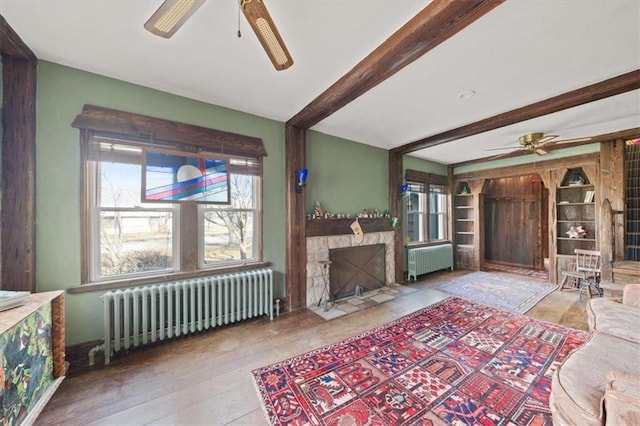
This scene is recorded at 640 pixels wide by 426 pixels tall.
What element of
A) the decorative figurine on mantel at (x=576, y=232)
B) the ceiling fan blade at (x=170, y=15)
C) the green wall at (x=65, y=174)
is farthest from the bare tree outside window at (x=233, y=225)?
the decorative figurine on mantel at (x=576, y=232)

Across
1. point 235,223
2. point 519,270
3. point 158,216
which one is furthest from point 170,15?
point 519,270

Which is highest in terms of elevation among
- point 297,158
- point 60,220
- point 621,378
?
point 297,158

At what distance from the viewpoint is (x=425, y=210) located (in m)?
5.73

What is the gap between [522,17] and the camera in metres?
1.66

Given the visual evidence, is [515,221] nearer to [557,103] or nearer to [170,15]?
[557,103]

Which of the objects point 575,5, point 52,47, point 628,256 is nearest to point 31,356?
point 52,47

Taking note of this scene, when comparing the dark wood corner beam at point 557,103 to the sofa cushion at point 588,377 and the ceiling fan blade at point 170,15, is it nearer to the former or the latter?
the sofa cushion at point 588,377

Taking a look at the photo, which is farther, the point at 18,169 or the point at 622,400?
the point at 18,169

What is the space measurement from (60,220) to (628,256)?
776 cm

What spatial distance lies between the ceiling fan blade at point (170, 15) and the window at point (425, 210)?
4907 mm

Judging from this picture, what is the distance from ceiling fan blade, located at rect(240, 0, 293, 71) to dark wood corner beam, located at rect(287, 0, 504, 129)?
3.04 ft

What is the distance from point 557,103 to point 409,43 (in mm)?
2312

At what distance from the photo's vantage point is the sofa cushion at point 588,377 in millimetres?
1196

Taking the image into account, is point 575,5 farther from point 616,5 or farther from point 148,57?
point 148,57
